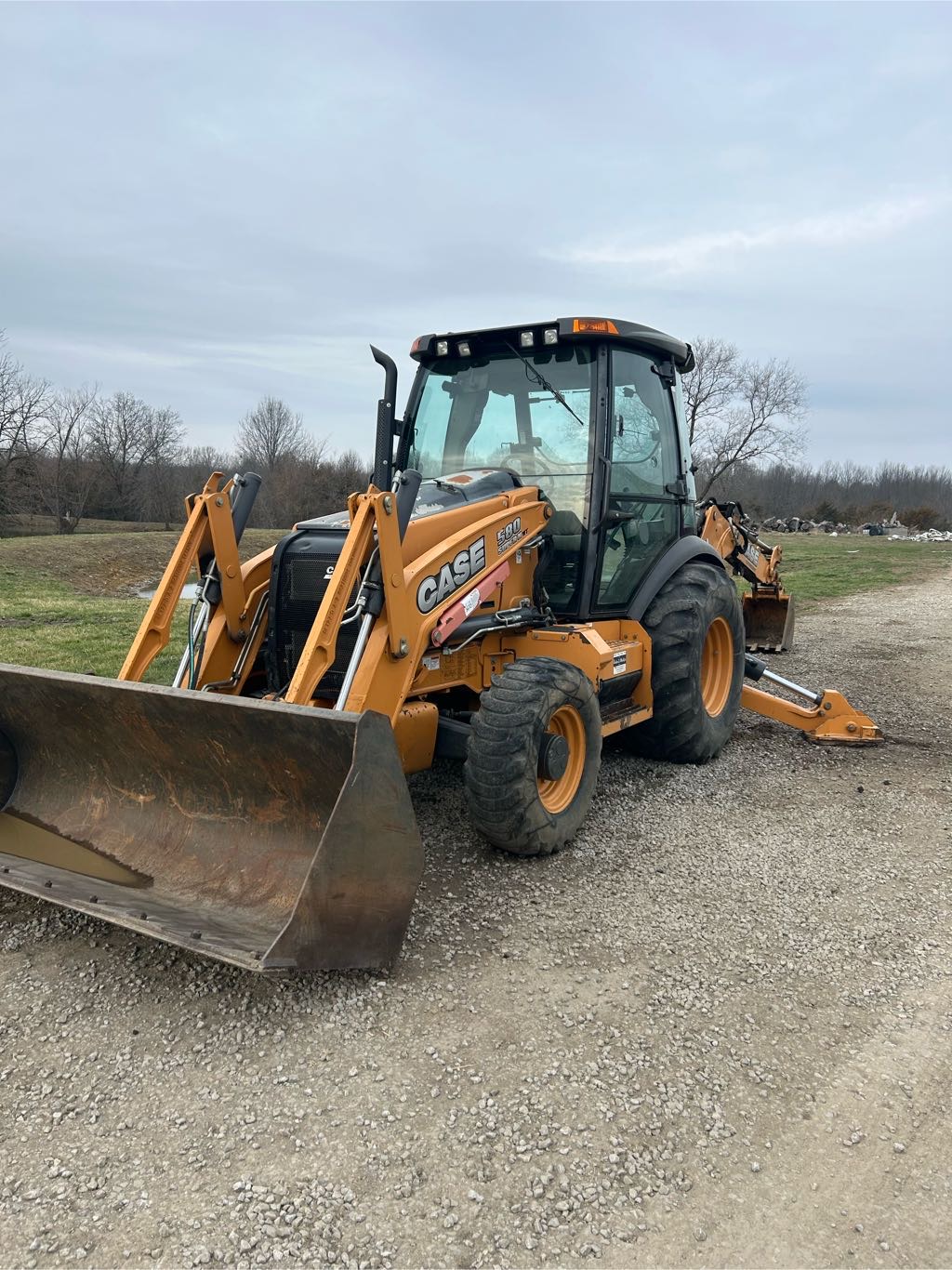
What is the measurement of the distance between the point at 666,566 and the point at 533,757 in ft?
7.02

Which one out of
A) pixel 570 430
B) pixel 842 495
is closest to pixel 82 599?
pixel 570 430

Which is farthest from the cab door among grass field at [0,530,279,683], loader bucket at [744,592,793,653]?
loader bucket at [744,592,793,653]

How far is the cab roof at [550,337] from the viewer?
4.96m

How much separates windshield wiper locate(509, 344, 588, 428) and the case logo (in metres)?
1.13

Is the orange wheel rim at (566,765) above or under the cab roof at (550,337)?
under

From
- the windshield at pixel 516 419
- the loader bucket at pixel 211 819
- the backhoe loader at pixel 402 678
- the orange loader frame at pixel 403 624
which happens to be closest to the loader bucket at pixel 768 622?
the backhoe loader at pixel 402 678

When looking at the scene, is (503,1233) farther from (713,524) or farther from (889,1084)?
(713,524)

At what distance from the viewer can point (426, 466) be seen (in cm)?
549

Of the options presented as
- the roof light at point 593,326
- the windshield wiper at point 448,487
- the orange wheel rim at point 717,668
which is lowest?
the orange wheel rim at point 717,668

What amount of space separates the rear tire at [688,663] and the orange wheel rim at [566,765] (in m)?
1.15

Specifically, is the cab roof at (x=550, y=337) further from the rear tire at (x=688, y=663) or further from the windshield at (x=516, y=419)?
the rear tire at (x=688, y=663)

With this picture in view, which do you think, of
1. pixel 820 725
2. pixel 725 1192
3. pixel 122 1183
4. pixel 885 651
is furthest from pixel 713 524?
pixel 122 1183

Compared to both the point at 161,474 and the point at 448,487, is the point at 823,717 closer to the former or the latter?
the point at 448,487

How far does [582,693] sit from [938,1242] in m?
2.60
